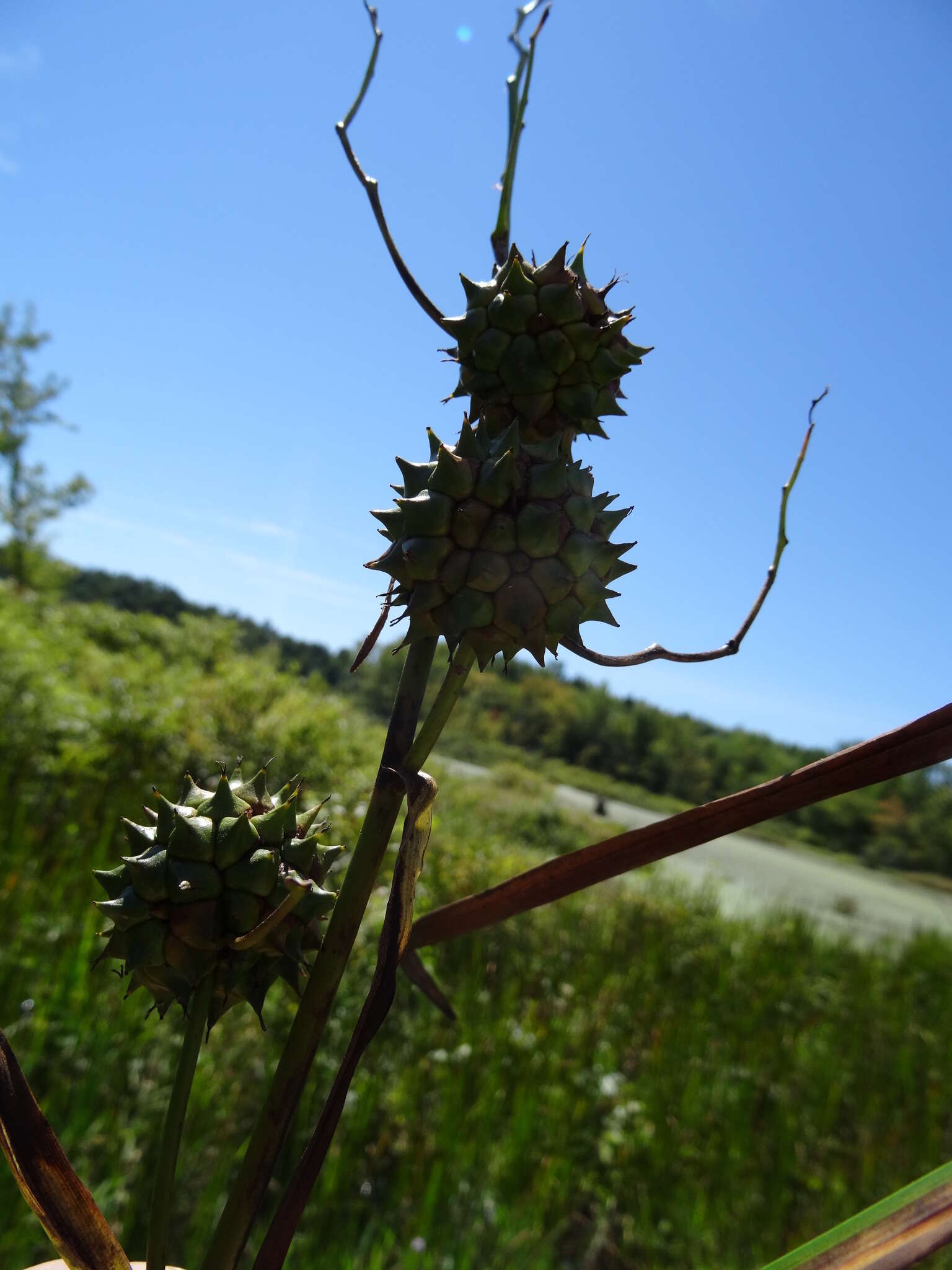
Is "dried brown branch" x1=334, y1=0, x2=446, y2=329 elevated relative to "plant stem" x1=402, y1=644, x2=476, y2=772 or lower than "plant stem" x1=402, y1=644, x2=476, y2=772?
elevated

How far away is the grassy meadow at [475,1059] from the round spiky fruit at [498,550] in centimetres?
108

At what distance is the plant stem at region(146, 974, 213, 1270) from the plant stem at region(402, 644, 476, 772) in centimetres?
18

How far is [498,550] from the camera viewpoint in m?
0.45

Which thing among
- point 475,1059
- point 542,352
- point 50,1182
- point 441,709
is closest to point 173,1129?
point 50,1182

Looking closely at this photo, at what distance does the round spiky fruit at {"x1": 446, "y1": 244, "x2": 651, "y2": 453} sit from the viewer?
19.7 inches

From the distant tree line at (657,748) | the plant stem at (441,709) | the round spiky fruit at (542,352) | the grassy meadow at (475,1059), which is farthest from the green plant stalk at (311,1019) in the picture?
the distant tree line at (657,748)

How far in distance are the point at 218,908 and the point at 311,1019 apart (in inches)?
4.0

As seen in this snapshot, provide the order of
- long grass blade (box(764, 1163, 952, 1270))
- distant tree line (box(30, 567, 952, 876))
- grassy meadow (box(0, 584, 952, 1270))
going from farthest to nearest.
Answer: distant tree line (box(30, 567, 952, 876)) < grassy meadow (box(0, 584, 952, 1270)) < long grass blade (box(764, 1163, 952, 1270))

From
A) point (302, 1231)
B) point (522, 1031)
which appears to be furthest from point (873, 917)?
point (302, 1231)

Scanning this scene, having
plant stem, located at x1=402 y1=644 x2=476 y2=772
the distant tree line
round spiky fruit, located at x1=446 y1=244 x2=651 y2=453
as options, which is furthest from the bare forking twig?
the distant tree line

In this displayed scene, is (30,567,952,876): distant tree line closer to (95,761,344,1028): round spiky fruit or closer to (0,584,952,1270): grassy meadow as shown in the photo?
(0,584,952,1270): grassy meadow

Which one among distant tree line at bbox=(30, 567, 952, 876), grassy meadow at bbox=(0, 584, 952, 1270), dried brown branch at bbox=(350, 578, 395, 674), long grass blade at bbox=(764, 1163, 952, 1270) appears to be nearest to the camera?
long grass blade at bbox=(764, 1163, 952, 1270)

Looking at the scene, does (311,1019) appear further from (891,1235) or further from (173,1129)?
(891,1235)

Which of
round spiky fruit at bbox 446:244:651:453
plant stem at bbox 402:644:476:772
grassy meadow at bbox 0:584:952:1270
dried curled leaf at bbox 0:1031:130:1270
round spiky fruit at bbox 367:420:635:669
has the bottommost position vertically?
grassy meadow at bbox 0:584:952:1270
